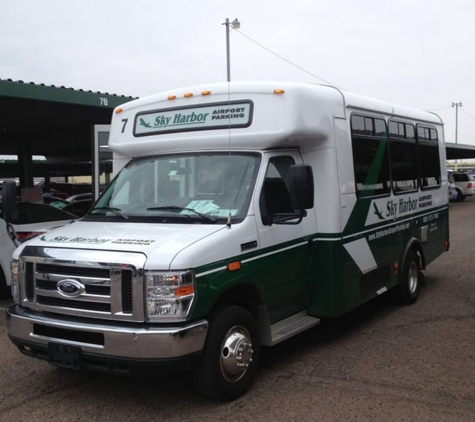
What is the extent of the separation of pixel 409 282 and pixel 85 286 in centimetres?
504

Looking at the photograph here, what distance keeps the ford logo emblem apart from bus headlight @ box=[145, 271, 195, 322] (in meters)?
0.58

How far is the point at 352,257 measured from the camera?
19.6ft

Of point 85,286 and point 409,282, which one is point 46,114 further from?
point 85,286

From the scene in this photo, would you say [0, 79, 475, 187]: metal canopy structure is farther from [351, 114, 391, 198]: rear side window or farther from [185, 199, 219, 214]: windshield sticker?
[185, 199, 219, 214]: windshield sticker

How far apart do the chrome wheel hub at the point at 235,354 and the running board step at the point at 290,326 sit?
429 mm

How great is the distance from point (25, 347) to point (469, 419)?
3545 mm

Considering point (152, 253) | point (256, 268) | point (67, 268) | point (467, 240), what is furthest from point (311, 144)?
point (467, 240)

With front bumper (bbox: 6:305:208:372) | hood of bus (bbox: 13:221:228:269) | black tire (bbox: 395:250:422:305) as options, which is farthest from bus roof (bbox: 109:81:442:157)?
black tire (bbox: 395:250:422:305)

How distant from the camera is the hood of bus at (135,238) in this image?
4045 millimetres

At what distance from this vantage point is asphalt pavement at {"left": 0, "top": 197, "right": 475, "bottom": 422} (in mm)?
4285

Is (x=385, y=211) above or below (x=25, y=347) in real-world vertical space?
above

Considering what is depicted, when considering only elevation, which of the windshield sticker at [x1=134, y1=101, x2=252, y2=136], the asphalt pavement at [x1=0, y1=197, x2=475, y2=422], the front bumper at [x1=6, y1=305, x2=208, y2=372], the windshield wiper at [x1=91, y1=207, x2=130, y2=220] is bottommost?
the asphalt pavement at [x1=0, y1=197, x2=475, y2=422]

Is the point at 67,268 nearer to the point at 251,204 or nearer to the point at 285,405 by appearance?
the point at 251,204

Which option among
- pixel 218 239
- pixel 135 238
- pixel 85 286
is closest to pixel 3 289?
pixel 85 286
